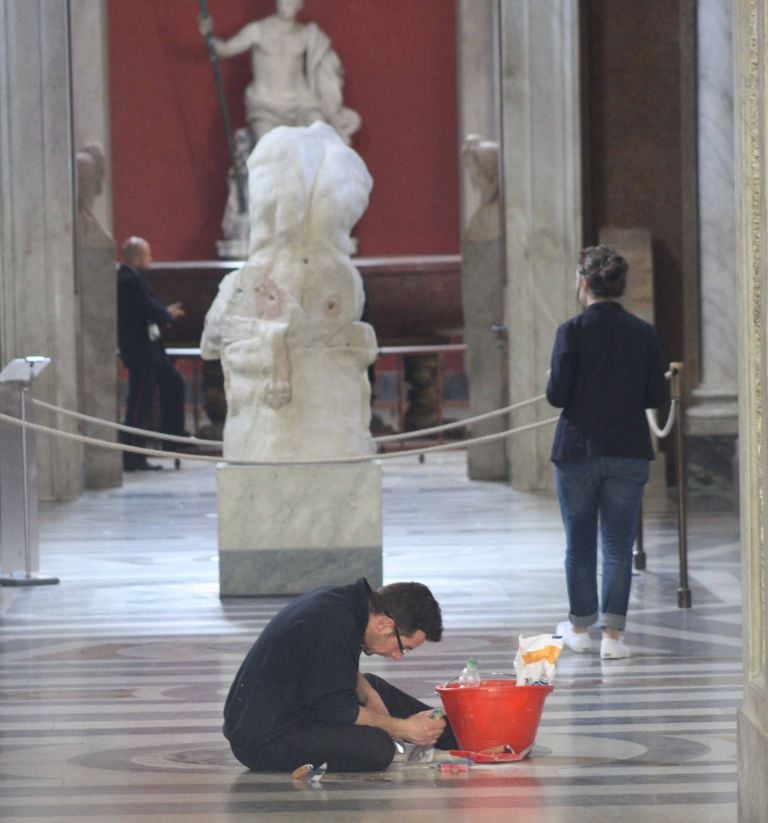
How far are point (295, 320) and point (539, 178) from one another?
195 inches

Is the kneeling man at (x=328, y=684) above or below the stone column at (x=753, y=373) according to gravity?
below

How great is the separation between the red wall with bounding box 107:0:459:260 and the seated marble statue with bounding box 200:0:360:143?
0.49 meters

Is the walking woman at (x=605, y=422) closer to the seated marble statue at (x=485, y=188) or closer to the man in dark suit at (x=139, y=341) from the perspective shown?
the seated marble statue at (x=485, y=188)

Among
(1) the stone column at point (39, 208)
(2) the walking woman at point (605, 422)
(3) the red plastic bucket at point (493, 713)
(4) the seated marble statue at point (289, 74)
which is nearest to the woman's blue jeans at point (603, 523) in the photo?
(2) the walking woman at point (605, 422)

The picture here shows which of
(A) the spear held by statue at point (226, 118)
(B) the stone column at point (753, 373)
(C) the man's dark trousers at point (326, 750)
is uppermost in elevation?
(A) the spear held by statue at point (226, 118)

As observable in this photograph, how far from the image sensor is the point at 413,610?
18.5 ft

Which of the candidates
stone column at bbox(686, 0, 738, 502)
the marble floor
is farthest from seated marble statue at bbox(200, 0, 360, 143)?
the marble floor

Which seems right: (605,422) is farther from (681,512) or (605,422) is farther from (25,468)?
(25,468)

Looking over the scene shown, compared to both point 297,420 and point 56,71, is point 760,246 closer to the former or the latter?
point 297,420

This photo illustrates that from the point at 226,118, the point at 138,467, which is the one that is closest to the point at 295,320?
the point at 138,467

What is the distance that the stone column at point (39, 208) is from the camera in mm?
14055

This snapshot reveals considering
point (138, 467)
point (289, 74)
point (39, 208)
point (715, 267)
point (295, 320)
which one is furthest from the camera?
point (289, 74)

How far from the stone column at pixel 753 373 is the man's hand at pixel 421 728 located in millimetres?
1063

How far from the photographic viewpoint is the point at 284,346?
9.37m
